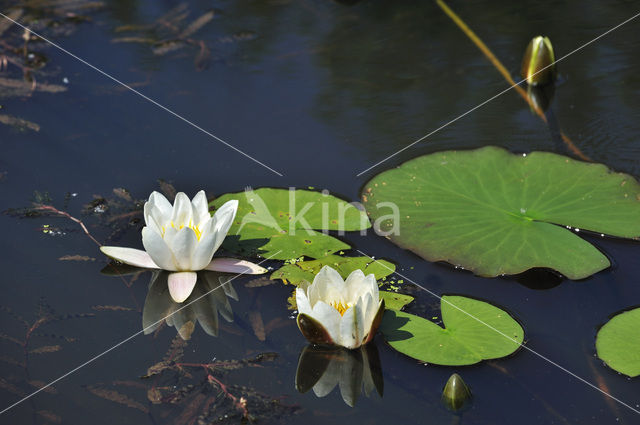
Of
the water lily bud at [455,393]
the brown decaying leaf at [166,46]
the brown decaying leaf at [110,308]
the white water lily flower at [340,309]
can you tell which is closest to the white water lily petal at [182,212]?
the brown decaying leaf at [110,308]

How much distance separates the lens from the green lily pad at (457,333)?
230 cm

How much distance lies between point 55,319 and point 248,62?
2.29m

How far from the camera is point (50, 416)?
2.18 m

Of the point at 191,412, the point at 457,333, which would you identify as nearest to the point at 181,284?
the point at 191,412

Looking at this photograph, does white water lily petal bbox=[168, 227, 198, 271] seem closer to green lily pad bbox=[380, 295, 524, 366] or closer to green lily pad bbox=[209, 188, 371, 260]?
green lily pad bbox=[209, 188, 371, 260]

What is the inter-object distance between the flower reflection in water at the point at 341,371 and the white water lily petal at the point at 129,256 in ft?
2.74

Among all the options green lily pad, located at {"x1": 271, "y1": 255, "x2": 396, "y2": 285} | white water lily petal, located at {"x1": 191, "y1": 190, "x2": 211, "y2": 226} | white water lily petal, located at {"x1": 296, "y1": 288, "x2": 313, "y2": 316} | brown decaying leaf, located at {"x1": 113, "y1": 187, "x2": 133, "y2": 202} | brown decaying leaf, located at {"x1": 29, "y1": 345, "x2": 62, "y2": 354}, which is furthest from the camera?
brown decaying leaf, located at {"x1": 113, "y1": 187, "x2": 133, "y2": 202}

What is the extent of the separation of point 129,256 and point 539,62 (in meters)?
2.61

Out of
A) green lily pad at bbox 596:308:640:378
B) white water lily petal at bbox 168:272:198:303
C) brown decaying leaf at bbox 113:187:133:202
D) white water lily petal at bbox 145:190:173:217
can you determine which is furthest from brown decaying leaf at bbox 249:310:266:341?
green lily pad at bbox 596:308:640:378

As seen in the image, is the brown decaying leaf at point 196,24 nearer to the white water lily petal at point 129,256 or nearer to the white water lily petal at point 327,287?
the white water lily petal at point 129,256

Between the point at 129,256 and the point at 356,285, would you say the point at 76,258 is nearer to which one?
the point at 129,256

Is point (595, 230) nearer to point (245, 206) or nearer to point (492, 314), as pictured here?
point (492, 314)

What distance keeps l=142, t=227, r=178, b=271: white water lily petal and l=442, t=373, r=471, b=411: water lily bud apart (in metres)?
1.24

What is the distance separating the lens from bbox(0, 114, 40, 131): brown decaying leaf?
373cm
